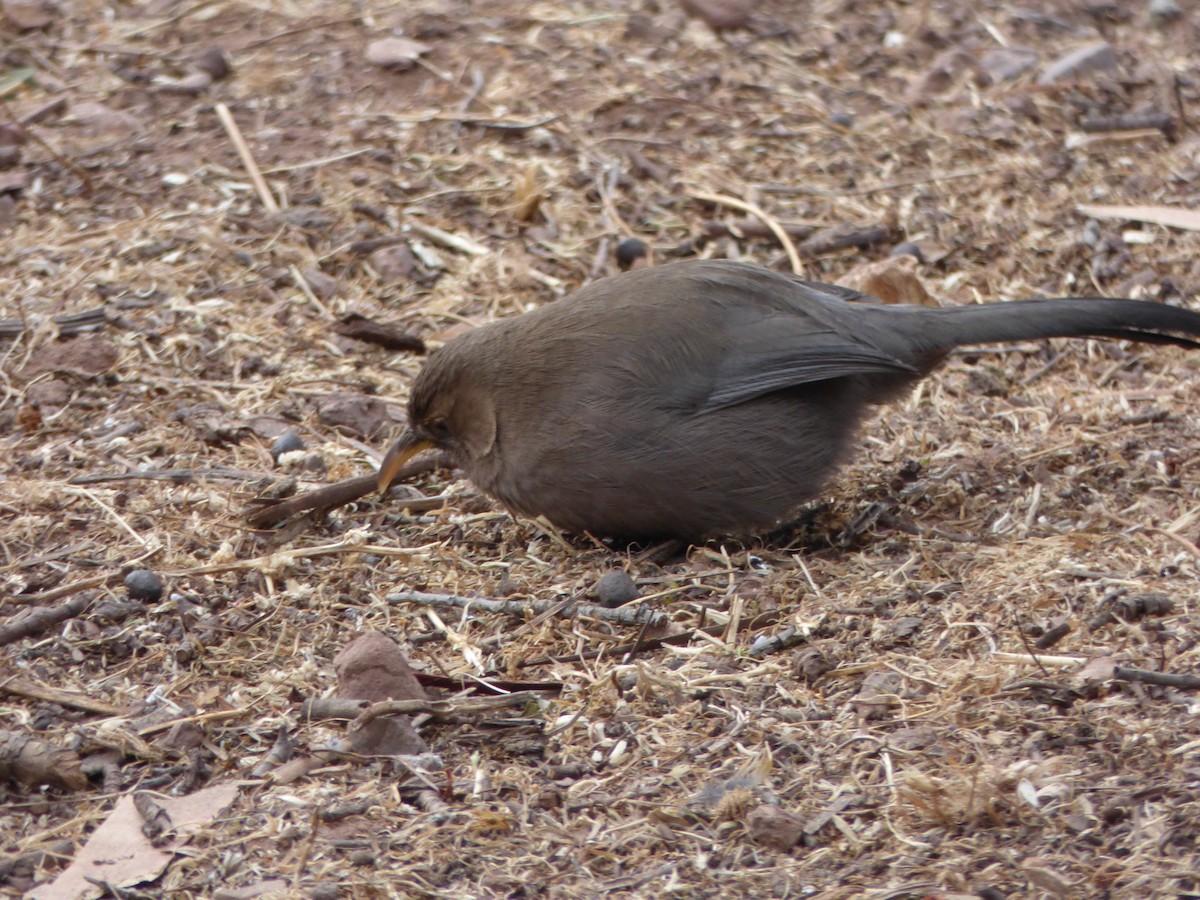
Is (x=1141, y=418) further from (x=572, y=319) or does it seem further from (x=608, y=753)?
(x=608, y=753)

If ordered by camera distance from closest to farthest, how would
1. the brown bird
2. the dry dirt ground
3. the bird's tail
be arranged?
1. the dry dirt ground
2. the brown bird
3. the bird's tail

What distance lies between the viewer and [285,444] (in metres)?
5.73

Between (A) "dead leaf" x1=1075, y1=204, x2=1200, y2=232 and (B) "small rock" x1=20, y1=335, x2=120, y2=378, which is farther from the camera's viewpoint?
(A) "dead leaf" x1=1075, y1=204, x2=1200, y2=232

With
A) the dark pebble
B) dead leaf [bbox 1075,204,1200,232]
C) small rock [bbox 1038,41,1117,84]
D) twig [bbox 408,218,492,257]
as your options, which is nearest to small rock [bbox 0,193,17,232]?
twig [bbox 408,218,492,257]

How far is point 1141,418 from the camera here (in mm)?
5797

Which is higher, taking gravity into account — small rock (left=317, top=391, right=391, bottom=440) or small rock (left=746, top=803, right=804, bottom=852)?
small rock (left=746, top=803, right=804, bottom=852)

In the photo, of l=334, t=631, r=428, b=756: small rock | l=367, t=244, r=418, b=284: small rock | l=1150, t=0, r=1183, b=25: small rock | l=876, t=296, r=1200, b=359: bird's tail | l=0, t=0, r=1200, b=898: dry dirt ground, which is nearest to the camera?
l=0, t=0, r=1200, b=898: dry dirt ground

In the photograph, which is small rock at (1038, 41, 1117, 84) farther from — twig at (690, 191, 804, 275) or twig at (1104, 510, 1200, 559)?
twig at (1104, 510, 1200, 559)

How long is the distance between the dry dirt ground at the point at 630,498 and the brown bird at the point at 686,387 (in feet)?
0.72

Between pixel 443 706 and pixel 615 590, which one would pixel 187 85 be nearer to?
pixel 615 590

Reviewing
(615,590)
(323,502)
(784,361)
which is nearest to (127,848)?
(615,590)

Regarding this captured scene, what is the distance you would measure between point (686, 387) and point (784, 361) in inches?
13.6

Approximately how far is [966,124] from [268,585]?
4575 millimetres

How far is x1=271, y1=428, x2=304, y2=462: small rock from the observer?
5719 millimetres
